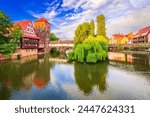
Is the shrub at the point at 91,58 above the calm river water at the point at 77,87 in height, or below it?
above

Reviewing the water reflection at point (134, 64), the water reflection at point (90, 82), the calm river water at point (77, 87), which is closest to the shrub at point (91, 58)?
the water reflection at point (134, 64)

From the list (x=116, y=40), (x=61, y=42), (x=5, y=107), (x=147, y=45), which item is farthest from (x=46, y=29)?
(x=5, y=107)

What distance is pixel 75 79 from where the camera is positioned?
50.5 feet

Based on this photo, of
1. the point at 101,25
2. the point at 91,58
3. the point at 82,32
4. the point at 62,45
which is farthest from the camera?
the point at 62,45

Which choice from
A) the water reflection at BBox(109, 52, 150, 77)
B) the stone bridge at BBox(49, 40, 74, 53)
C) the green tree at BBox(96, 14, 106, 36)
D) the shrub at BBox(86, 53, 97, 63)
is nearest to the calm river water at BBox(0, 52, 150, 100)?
the water reflection at BBox(109, 52, 150, 77)

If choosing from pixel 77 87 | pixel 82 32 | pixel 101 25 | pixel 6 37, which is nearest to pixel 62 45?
pixel 82 32

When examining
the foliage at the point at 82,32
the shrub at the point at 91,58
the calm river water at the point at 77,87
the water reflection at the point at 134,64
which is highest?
the foliage at the point at 82,32

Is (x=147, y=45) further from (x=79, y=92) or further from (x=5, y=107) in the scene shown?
(x=5, y=107)

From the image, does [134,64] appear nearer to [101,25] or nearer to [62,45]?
[101,25]

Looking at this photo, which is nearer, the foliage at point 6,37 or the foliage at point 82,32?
the foliage at point 6,37

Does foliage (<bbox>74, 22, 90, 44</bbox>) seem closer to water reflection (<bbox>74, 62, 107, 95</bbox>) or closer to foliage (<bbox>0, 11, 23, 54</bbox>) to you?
foliage (<bbox>0, 11, 23, 54</bbox>)

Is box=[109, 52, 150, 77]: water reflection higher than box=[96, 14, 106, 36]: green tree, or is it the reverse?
box=[96, 14, 106, 36]: green tree

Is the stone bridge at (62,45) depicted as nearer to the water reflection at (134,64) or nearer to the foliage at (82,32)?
the foliage at (82,32)

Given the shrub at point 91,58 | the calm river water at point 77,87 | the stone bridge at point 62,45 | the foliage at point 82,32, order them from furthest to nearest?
1. the stone bridge at point 62,45
2. the foliage at point 82,32
3. the shrub at point 91,58
4. the calm river water at point 77,87
